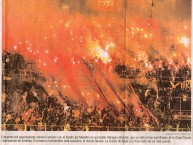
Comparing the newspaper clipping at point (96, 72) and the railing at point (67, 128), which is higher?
the newspaper clipping at point (96, 72)

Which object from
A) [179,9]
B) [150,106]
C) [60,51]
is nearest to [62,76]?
[60,51]

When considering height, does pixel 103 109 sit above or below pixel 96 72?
below

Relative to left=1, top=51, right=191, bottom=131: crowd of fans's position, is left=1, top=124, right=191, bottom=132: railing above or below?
below

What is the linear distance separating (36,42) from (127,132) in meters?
0.40

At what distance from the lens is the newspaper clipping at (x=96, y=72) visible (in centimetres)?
122

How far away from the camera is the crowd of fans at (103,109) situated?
122 cm

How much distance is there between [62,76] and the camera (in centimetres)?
123

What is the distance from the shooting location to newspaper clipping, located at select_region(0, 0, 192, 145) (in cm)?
122

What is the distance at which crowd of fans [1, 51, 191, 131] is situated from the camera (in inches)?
48.1

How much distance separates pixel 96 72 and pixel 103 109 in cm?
12

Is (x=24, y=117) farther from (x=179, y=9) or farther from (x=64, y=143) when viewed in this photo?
(x=179, y=9)

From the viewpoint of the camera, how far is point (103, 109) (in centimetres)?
123

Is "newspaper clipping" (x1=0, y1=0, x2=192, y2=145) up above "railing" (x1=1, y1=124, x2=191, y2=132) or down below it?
above

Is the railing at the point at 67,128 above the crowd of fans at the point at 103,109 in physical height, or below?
below
